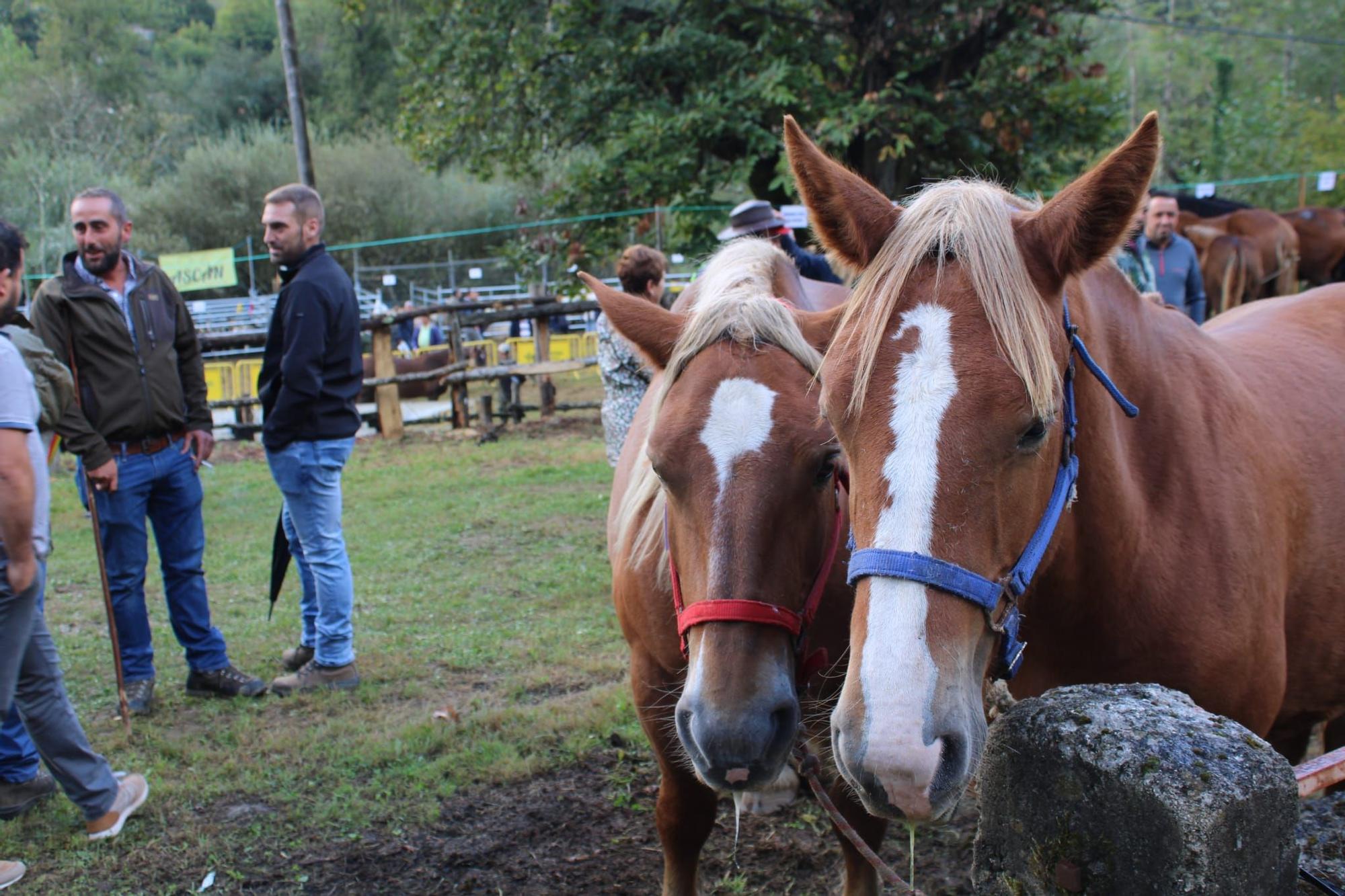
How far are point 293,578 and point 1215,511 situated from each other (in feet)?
20.6

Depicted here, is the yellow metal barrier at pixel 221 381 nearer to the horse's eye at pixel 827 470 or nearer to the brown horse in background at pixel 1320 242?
the horse's eye at pixel 827 470

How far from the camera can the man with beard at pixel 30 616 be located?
3.03m

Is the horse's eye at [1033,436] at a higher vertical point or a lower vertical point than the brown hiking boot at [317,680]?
higher

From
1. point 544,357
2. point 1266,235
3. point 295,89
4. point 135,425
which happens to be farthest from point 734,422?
point 295,89

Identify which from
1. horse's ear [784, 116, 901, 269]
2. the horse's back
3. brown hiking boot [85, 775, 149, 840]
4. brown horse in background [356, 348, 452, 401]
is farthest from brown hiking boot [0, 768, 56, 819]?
brown horse in background [356, 348, 452, 401]

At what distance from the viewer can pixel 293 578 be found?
6.89 meters

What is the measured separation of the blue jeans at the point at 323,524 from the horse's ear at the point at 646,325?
2505 millimetres

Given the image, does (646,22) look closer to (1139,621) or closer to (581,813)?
(581,813)

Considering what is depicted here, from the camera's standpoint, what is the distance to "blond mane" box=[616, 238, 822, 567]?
2355 mm

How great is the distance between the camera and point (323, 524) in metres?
4.72

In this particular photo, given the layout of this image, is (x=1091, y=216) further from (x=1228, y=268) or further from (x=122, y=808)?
(x=1228, y=268)

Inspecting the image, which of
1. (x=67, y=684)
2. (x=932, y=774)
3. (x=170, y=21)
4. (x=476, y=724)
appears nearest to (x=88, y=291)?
(x=67, y=684)

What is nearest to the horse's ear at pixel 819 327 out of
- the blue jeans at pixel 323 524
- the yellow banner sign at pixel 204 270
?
the blue jeans at pixel 323 524

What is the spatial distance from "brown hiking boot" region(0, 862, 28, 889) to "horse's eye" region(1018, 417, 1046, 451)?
3.51m
